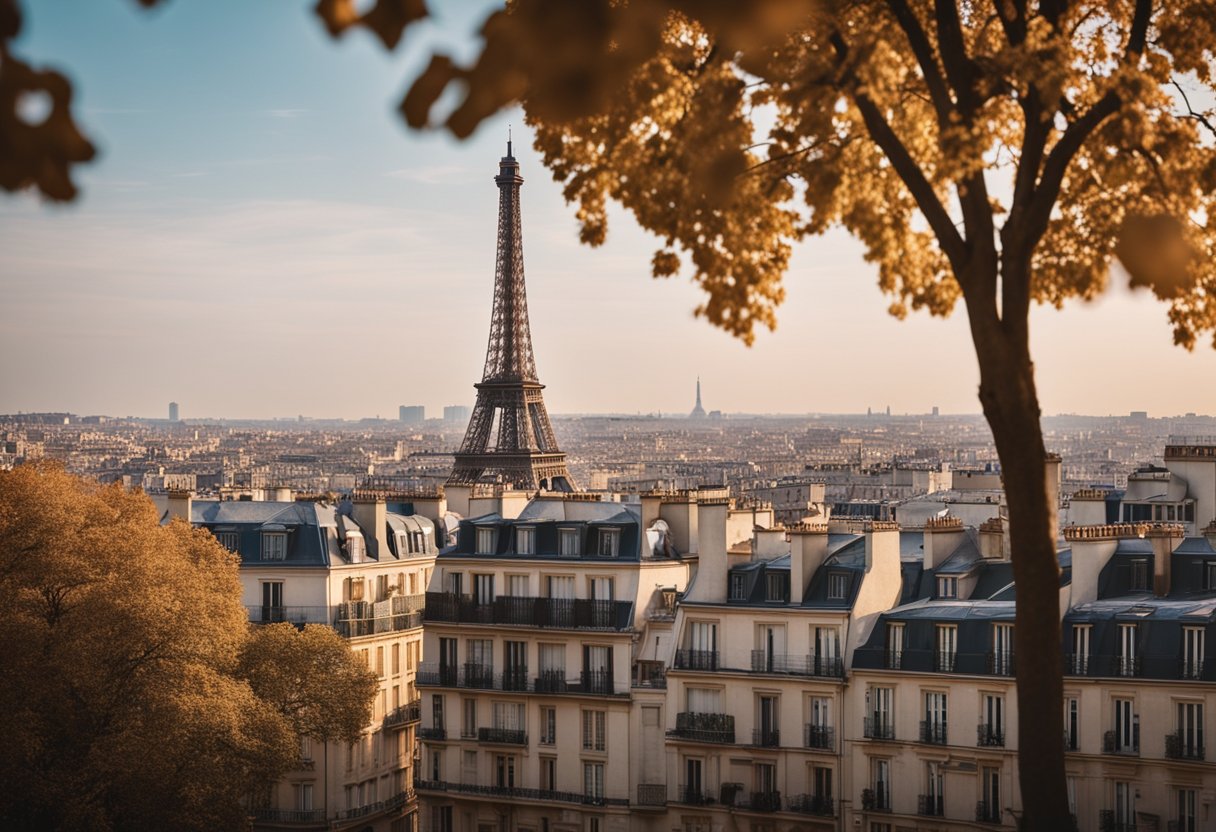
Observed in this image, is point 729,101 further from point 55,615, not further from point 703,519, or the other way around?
point 55,615

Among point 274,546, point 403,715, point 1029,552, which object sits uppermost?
point 1029,552

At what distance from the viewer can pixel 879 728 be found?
1278 inches

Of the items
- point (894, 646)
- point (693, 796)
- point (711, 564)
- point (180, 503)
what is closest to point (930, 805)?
point (894, 646)

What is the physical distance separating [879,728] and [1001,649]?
2835mm

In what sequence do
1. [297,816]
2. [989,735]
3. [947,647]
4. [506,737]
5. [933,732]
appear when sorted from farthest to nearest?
[297,816] < [506,737] < [947,647] < [933,732] < [989,735]

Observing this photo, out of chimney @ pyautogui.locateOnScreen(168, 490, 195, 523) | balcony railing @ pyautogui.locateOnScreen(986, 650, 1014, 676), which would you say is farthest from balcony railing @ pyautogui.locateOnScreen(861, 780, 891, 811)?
chimney @ pyautogui.locateOnScreen(168, 490, 195, 523)

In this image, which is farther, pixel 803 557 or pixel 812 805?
pixel 803 557

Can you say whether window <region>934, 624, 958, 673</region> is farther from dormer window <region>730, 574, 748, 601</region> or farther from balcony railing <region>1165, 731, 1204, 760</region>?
dormer window <region>730, 574, 748, 601</region>

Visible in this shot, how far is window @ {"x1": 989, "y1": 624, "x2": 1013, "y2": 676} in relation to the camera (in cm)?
3106

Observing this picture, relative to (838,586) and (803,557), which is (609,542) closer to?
(803,557)

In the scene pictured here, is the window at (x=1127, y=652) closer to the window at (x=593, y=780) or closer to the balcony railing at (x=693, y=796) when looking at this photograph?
the balcony railing at (x=693, y=796)

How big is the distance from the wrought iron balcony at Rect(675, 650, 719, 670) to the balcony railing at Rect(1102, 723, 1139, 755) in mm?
7950

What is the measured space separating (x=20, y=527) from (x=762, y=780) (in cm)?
1567

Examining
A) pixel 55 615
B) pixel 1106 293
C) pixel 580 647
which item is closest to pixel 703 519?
pixel 580 647
